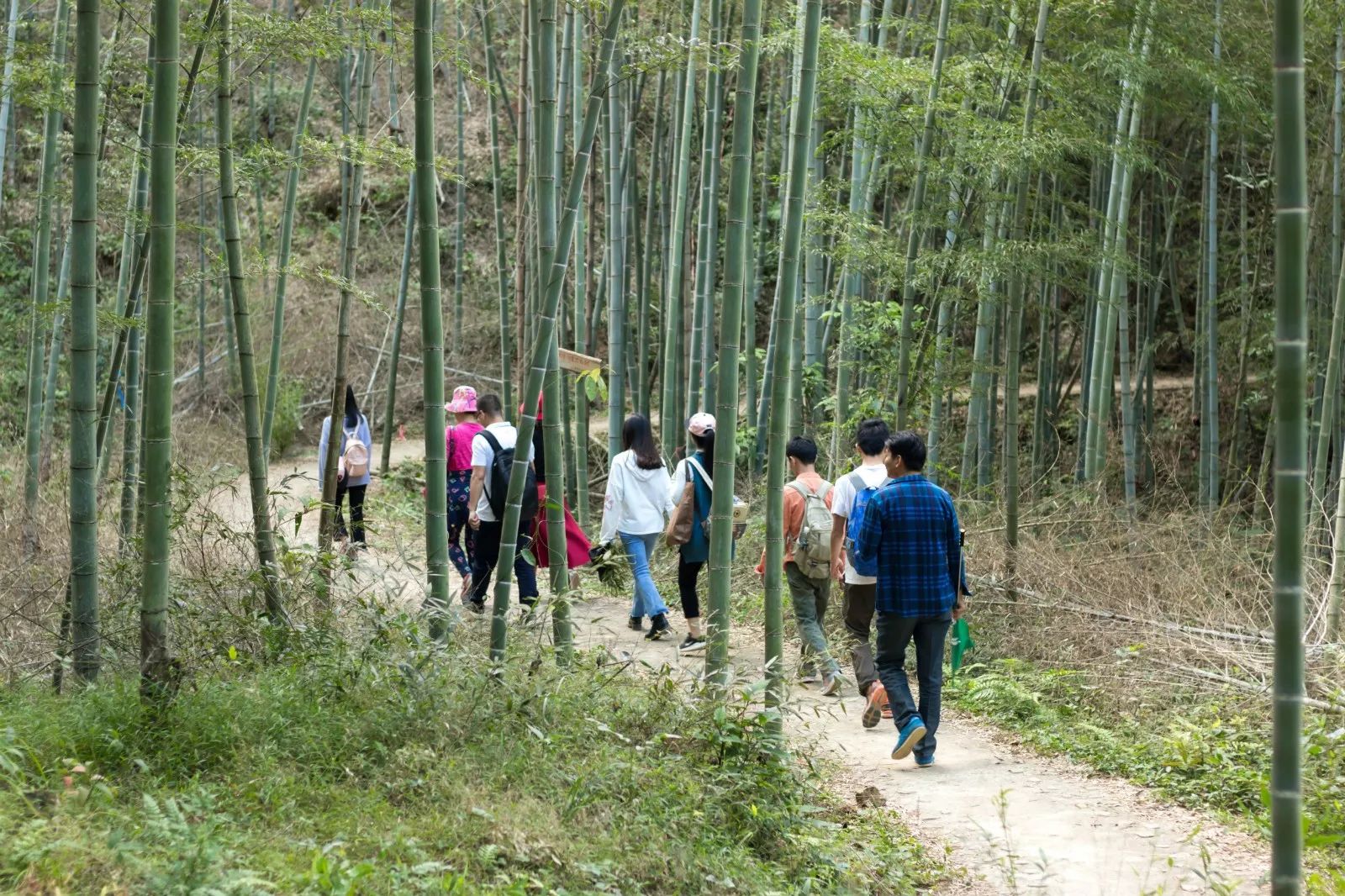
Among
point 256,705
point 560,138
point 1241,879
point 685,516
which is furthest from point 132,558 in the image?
point 1241,879

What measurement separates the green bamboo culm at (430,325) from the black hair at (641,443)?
7.78ft

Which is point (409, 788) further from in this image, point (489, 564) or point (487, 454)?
point (489, 564)

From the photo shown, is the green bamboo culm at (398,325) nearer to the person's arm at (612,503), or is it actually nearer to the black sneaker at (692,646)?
the person's arm at (612,503)

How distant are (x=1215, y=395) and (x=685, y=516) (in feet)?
16.6

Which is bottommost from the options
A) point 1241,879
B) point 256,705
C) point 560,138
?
point 1241,879

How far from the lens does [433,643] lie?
387 centimetres

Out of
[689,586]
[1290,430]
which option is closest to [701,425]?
[689,586]

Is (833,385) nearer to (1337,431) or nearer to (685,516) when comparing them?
(1337,431)

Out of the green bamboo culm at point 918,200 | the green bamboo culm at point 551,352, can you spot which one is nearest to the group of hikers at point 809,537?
the green bamboo culm at point 551,352

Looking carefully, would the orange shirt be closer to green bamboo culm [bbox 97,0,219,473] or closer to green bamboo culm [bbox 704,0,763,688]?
green bamboo culm [bbox 704,0,763,688]

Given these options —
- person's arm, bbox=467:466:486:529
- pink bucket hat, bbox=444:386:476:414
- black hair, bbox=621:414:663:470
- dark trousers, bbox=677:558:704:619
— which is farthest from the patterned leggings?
dark trousers, bbox=677:558:704:619

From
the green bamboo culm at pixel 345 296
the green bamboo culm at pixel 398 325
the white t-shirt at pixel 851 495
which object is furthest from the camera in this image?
the green bamboo culm at pixel 398 325

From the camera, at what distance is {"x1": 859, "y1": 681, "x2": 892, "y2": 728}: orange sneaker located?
496 centimetres

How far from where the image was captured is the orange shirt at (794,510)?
551cm
